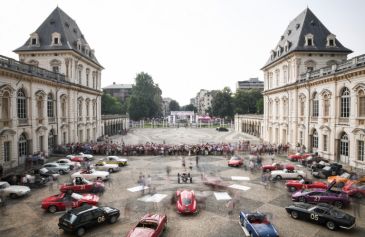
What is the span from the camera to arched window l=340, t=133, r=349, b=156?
2667cm

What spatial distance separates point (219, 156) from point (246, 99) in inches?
2331

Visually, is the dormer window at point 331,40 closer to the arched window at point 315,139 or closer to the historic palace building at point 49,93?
the arched window at point 315,139

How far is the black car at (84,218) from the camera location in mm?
12164

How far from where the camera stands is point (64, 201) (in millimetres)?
15461

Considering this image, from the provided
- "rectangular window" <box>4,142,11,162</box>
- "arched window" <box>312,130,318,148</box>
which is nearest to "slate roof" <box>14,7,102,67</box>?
"rectangular window" <box>4,142,11,162</box>

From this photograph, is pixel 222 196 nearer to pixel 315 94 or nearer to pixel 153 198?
pixel 153 198

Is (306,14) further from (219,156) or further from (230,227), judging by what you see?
(230,227)

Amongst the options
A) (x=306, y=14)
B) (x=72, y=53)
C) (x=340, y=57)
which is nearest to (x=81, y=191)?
(x=72, y=53)

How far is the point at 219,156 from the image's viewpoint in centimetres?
3388

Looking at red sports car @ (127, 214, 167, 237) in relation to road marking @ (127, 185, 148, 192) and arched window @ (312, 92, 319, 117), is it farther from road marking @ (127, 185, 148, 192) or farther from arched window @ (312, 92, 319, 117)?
arched window @ (312, 92, 319, 117)

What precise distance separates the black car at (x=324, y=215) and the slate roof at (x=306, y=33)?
27.7 meters

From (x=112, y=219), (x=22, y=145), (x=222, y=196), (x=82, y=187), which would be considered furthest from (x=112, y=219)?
(x=22, y=145)

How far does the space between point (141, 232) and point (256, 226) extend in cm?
519

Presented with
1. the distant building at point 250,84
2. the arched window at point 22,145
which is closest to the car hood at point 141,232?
the arched window at point 22,145
